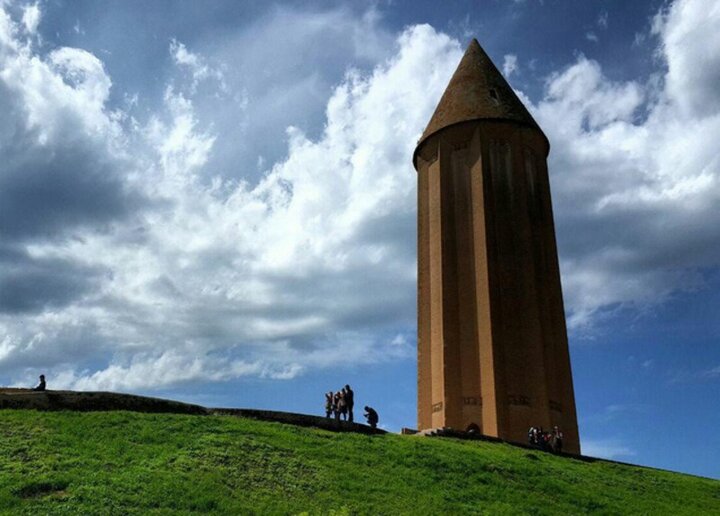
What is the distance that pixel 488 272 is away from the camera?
28.3 meters

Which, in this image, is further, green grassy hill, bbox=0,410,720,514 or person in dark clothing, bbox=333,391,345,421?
person in dark clothing, bbox=333,391,345,421

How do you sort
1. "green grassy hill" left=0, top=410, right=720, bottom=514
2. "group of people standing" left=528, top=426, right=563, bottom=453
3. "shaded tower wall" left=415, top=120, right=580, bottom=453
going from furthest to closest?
"shaded tower wall" left=415, top=120, right=580, bottom=453 → "group of people standing" left=528, top=426, right=563, bottom=453 → "green grassy hill" left=0, top=410, right=720, bottom=514

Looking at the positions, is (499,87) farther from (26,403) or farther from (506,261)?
(26,403)

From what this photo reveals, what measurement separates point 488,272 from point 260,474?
16.8 metres

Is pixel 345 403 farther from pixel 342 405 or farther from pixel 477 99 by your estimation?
pixel 477 99

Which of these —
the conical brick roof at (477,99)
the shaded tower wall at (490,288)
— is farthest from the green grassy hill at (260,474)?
the conical brick roof at (477,99)

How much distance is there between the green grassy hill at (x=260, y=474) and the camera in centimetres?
1177

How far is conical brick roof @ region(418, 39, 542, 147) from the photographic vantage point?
31.4m

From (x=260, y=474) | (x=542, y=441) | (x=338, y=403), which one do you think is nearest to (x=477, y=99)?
(x=542, y=441)

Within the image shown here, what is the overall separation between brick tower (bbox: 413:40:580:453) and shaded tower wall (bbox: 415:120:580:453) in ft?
0.14

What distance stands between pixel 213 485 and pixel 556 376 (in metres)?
19.2

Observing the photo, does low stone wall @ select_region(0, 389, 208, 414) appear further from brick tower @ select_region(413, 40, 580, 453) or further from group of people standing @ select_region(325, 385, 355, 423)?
brick tower @ select_region(413, 40, 580, 453)

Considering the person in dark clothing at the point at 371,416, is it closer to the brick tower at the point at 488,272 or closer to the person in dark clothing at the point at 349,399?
the person in dark clothing at the point at 349,399

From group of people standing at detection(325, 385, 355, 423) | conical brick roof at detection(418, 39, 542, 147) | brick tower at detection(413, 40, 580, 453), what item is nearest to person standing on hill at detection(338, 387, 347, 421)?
group of people standing at detection(325, 385, 355, 423)
